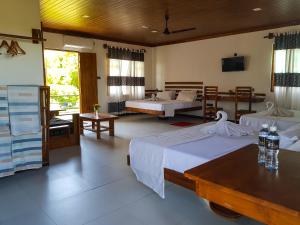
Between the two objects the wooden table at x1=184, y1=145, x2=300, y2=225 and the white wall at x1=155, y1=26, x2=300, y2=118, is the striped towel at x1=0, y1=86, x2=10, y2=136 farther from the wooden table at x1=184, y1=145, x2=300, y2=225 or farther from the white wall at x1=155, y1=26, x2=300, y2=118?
the white wall at x1=155, y1=26, x2=300, y2=118

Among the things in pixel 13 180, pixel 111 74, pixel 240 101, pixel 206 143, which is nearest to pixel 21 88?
pixel 13 180

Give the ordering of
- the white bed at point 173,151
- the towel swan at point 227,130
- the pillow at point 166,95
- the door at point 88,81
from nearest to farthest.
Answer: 1. the white bed at point 173,151
2. the towel swan at point 227,130
3. the door at point 88,81
4. the pillow at point 166,95

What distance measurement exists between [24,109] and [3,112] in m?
0.23

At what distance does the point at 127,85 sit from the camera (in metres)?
7.73

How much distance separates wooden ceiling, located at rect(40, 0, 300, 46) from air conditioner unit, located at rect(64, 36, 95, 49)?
0.55 feet

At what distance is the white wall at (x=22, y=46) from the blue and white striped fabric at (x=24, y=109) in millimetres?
178

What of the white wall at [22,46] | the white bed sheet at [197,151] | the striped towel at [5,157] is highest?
the white wall at [22,46]

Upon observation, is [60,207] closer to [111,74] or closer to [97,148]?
[97,148]

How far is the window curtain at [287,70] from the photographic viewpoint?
17.4 feet

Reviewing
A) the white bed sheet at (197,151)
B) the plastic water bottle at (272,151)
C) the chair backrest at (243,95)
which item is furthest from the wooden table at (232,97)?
the plastic water bottle at (272,151)

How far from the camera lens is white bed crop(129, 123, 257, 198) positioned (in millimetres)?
2150

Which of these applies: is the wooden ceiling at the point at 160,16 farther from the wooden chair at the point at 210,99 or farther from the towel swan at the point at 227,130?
the towel swan at the point at 227,130

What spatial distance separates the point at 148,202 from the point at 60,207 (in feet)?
2.76

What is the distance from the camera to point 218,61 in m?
6.77
